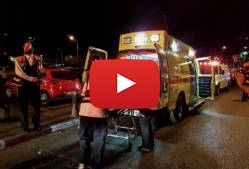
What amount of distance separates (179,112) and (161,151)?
2.93 m

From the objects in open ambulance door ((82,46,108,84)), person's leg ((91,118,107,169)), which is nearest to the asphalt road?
person's leg ((91,118,107,169))

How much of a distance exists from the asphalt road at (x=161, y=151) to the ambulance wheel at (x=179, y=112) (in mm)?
471

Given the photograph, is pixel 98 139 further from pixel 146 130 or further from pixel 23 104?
pixel 23 104

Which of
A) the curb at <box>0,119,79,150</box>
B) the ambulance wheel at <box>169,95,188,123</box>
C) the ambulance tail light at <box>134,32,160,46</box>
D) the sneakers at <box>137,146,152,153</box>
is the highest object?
the ambulance tail light at <box>134,32,160,46</box>

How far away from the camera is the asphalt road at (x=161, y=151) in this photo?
4.35 metres

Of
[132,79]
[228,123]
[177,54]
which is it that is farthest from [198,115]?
[132,79]

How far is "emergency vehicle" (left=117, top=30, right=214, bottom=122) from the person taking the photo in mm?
6211

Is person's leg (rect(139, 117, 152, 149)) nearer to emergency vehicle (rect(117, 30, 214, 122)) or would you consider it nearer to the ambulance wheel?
emergency vehicle (rect(117, 30, 214, 122))

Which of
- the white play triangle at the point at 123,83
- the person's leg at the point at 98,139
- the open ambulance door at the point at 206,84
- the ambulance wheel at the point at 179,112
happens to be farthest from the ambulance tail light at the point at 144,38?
the white play triangle at the point at 123,83

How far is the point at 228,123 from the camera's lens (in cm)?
768

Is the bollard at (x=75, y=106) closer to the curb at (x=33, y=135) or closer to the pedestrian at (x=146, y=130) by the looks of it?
the curb at (x=33, y=135)

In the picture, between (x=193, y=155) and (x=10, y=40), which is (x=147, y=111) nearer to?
(x=193, y=155)

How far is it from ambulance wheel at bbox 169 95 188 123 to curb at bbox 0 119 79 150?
2.91 m

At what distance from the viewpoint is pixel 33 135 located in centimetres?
582
